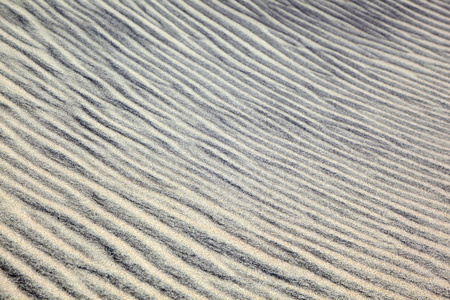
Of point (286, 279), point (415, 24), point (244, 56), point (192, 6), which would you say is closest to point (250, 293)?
point (286, 279)

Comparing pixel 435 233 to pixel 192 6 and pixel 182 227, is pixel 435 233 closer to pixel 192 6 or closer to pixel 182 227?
pixel 182 227

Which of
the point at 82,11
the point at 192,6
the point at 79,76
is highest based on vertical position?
the point at 192,6

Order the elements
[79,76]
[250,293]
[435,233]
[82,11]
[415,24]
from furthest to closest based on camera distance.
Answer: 1. [415,24]
2. [82,11]
3. [79,76]
4. [435,233]
5. [250,293]

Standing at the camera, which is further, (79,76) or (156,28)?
(156,28)

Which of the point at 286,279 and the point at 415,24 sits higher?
the point at 415,24

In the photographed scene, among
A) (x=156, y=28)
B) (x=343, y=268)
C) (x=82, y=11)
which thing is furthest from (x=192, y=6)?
(x=343, y=268)

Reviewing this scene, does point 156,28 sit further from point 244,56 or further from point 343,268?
point 343,268

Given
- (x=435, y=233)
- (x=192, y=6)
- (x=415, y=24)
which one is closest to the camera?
(x=435, y=233)
